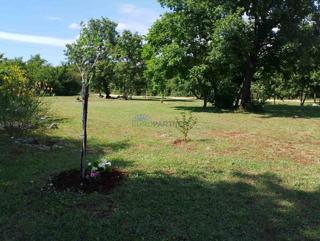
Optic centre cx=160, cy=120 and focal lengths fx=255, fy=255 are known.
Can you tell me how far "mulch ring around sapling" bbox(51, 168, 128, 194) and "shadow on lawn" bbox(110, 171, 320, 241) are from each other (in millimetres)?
223

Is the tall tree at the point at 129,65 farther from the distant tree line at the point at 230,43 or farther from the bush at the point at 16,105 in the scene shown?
the bush at the point at 16,105

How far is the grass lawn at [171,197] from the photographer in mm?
2773

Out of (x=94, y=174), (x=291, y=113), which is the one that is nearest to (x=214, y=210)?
(x=94, y=174)

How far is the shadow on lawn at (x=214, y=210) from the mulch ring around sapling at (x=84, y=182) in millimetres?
223

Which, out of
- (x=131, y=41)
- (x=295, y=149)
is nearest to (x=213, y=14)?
(x=295, y=149)

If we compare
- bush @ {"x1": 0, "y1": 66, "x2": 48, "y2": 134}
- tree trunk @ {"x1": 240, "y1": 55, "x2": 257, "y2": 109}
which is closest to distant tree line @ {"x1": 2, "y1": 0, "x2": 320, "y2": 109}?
tree trunk @ {"x1": 240, "y1": 55, "x2": 257, "y2": 109}

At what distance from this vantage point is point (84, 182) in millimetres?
3869

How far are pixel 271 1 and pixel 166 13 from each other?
6.94 meters

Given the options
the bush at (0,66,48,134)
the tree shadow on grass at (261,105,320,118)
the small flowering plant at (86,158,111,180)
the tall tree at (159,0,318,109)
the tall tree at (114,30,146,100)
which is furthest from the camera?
the tall tree at (114,30,146,100)

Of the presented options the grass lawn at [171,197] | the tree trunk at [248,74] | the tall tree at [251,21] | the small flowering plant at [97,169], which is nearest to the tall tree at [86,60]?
the small flowering plant at [97,169]

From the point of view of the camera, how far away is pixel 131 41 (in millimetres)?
36938

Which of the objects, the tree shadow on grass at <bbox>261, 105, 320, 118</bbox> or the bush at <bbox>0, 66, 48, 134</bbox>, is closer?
the bush at <bbox>0, 66, 48, 134</bbox>

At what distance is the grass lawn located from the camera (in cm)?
277

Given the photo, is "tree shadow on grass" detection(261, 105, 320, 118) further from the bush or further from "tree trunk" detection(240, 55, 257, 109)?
the bush
